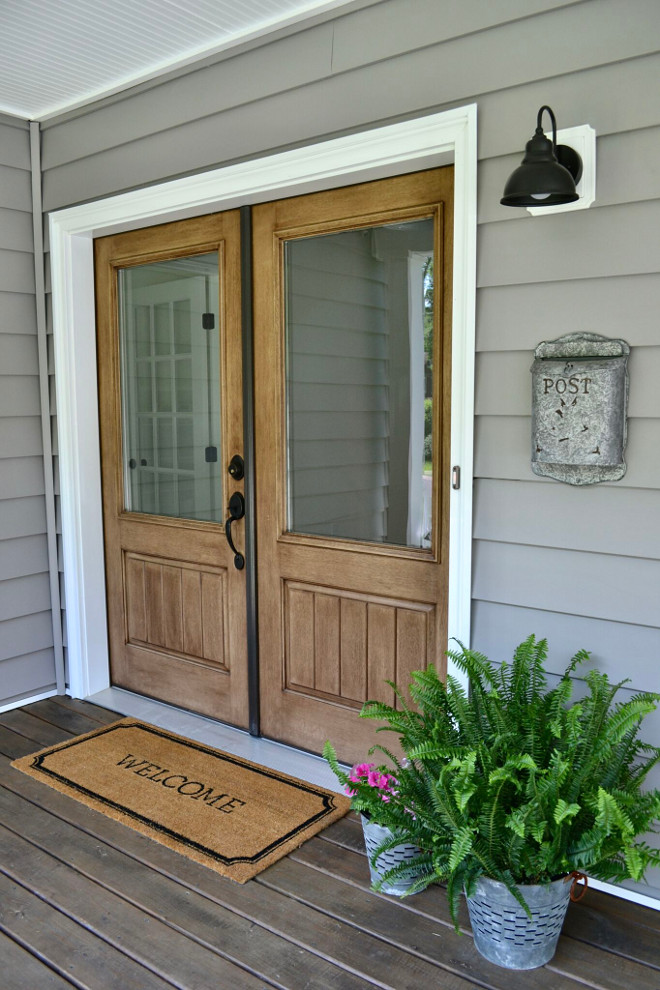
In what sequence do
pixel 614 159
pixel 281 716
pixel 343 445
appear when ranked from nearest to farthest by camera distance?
pixel 614 159
pixel 343 445
pixel 281 716

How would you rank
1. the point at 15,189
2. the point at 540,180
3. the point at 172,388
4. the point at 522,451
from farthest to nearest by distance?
1. the point at 15,189
2. the point at 172,388
3. the point at 522,451
4. the point at 540,180

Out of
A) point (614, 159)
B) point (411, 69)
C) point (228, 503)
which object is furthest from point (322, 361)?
point (614, 159)

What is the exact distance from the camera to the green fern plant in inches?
70.6

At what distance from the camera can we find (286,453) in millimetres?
2951

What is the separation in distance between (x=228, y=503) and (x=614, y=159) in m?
1.77

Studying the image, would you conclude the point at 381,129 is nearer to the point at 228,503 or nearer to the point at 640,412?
the point at 640,412

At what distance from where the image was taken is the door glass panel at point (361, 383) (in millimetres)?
2586

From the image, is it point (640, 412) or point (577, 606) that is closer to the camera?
point (640, 412)

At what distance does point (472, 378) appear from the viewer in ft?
7.50

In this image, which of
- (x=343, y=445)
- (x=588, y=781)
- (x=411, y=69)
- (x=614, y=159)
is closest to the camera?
(x=588, y=781)

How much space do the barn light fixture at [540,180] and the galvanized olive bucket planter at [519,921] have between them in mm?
1562

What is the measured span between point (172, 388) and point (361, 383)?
94cm

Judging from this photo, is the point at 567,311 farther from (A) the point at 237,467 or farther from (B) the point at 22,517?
(B) the point at 22,517

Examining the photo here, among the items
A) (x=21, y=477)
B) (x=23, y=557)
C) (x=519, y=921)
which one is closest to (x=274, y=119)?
(x=21, y=477)
